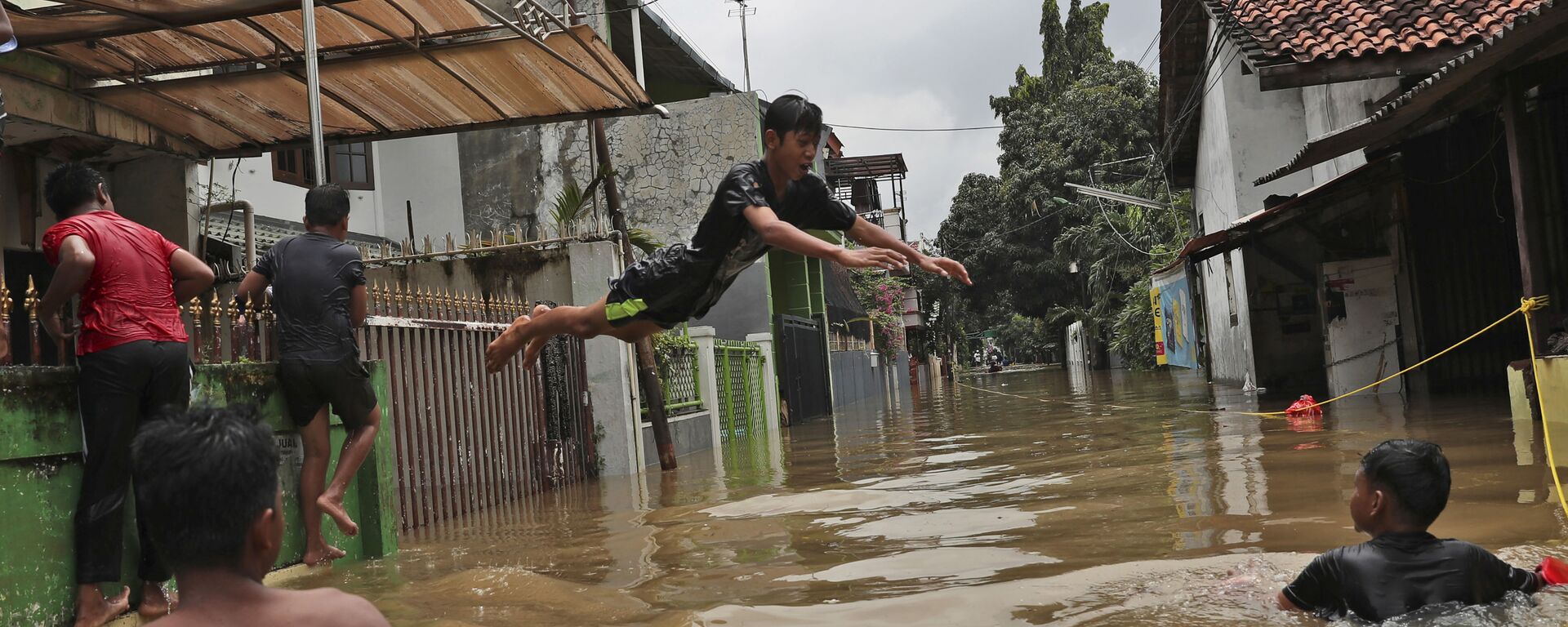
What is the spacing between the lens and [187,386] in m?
4.60

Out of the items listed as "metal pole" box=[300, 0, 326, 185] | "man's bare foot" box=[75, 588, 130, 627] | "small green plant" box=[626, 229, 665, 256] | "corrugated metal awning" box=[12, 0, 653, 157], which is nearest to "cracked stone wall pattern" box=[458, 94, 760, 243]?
"small green plant" box=[626, 229, 665, 256]

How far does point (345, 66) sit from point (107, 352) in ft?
15.2

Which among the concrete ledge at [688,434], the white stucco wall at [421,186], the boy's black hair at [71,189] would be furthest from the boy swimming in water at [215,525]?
the white stucco wall at [421,186]

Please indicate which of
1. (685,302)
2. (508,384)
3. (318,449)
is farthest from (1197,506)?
(508,384)

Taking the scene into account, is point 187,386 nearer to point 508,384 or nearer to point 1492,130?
point 508,384

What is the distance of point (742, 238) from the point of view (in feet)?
17.0

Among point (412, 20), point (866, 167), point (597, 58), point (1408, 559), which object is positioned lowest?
point (1408, 559)

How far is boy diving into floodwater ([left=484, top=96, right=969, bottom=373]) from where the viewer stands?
4.89 m

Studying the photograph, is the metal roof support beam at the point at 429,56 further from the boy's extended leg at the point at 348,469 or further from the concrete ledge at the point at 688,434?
the concrete ledge at the point at 688,434

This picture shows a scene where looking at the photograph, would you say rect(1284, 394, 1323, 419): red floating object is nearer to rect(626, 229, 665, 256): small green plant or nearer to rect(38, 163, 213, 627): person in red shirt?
rect(626, 229, 665, 256): small green plant

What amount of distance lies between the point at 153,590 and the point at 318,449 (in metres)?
1.20

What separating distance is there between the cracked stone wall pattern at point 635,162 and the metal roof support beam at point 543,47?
11.0 meters

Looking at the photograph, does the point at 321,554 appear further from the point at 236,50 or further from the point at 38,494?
the point at 236,50

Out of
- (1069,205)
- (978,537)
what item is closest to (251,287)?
(978,537)
